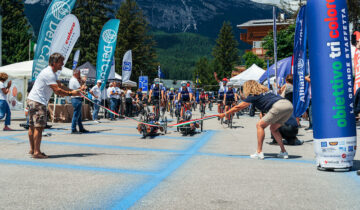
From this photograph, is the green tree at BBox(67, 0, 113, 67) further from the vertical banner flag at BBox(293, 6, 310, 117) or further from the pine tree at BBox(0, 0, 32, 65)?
the vertical banner flag at BBox(293, 6, 310, 117)

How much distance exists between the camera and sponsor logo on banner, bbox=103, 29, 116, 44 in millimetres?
16734

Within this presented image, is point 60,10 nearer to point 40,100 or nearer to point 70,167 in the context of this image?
point 40,100

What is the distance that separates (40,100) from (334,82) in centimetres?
525

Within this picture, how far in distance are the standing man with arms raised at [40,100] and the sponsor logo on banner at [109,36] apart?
33.7 ft

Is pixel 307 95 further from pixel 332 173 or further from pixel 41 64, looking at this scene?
pixel 41 64

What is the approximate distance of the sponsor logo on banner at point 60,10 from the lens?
499 inches

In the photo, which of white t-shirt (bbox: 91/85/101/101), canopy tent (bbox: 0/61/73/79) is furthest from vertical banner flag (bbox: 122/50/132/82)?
white t-shirt (bbox: 91/85/101/101)

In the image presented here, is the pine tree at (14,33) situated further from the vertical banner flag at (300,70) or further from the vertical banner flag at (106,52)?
the vertical banner flag at (300,70)

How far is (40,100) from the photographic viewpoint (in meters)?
6.59

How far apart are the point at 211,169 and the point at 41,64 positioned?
870 centimetres

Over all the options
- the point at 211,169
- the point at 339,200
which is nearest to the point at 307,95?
the point at 211,169

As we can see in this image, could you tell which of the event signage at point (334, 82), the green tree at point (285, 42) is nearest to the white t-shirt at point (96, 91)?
the event signage at point (334, 82)

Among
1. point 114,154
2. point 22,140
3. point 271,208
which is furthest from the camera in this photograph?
point 22,140

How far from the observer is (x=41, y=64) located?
12.1 metres
